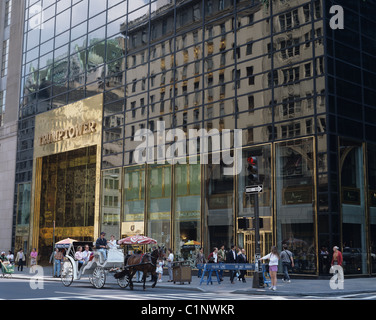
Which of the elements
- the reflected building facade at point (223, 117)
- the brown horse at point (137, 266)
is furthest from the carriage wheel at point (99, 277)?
the reflected building facade at point (223, 117)

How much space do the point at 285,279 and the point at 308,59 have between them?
1219 centimetres

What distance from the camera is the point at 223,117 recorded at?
33.4 metres

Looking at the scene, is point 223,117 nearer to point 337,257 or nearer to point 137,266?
point 337,257

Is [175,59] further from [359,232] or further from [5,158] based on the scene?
[5,158]

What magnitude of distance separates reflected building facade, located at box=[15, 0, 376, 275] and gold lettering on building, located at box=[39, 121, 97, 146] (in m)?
0.45

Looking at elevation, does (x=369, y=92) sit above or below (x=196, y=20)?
below

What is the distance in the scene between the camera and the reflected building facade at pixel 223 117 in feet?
93.6

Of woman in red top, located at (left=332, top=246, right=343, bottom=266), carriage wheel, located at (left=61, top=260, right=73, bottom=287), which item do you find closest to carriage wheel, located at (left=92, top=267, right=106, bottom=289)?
carriage wheel, located at (left=61, top=260, right=73, bottom=287)

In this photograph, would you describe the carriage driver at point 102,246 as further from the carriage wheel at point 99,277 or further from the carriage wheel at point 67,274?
the carriage wheel at point 67,274

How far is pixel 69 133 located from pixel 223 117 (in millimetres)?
17885

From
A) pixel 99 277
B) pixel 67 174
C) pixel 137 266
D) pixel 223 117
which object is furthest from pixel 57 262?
pixel 67 174

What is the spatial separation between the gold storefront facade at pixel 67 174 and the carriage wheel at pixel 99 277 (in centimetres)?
2011
